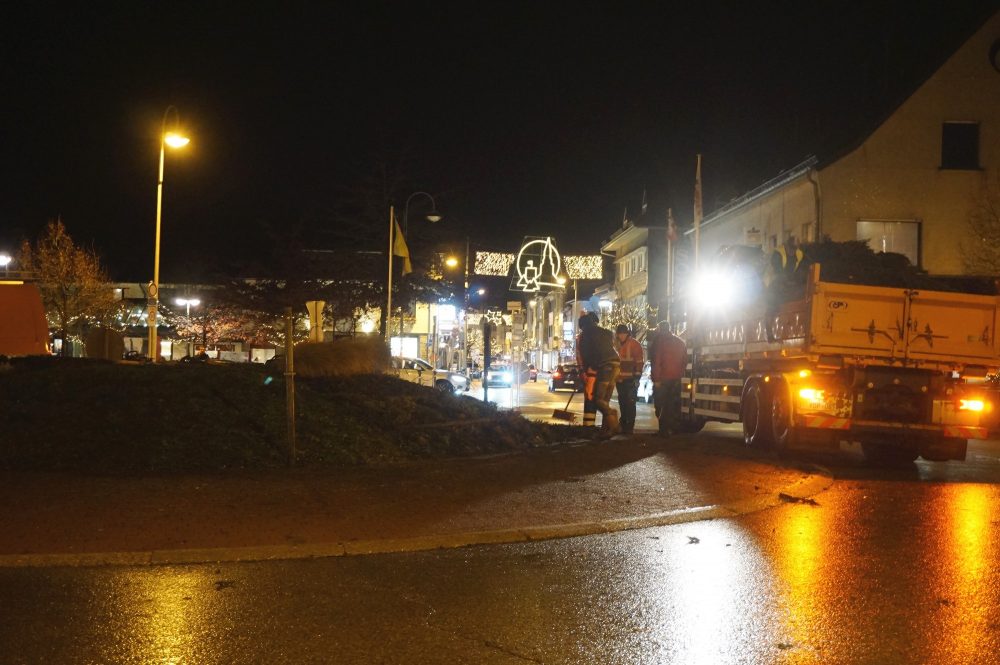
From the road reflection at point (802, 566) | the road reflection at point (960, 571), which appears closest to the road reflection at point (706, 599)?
the road reflection at point (802, 566)

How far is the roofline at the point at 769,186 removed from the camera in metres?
32.5

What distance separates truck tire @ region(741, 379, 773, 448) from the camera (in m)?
13.5

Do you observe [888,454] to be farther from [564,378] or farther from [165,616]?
[564,378]

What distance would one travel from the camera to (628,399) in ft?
50.4

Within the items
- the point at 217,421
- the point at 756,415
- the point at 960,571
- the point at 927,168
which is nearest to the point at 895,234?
the point at 927,168

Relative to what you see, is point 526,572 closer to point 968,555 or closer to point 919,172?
point 968,555

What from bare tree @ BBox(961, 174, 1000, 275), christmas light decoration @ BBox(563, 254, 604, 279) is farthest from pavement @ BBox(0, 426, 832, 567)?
christmas light decoration @ BBox(563, 254, 604, 279)

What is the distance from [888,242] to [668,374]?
2047 cm

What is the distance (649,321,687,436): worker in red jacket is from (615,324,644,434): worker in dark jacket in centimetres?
29

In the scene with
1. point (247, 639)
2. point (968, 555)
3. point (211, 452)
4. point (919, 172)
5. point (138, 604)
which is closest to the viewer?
point (247, 639)

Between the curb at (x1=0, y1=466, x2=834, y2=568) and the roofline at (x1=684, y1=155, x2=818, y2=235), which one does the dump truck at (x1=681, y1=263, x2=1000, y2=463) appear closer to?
the curb at (x1=0, y1=466, x2=834, y2=568)

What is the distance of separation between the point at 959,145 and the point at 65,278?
4345 centimetres

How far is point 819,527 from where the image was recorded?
8.24 meters

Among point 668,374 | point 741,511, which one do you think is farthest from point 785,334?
point 741,511
